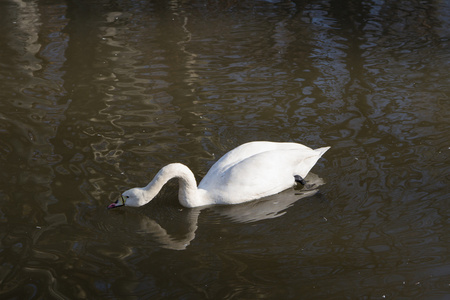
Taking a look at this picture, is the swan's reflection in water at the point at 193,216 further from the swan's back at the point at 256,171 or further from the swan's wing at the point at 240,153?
the swan's wing at the point at 240,153

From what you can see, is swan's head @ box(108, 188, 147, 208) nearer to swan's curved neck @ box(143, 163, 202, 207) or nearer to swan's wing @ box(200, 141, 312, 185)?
swan's curved neck @ box(143, 163, 202, 207)

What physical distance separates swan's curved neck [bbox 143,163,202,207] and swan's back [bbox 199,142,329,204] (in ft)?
0.63

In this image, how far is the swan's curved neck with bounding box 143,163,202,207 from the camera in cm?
612

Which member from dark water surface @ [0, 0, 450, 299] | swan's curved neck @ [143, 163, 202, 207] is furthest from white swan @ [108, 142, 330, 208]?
dark water surface @ [0, 0, 450, 299]

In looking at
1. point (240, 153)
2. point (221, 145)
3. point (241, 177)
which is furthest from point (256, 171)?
point (221, 145)

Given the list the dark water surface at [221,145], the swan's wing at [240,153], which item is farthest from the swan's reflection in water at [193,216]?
the swan's wing at [240,153]

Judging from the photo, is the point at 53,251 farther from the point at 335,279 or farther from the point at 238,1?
the point at 238,1

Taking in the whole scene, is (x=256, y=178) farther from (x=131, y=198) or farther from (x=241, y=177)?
(x=131, y=198)

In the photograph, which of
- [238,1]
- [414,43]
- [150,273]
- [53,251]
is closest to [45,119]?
[53,251]

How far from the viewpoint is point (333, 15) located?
44.7 feet

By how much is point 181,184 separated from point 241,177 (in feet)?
2.02

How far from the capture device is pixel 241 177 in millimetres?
6418

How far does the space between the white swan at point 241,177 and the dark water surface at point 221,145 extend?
128 millimetres

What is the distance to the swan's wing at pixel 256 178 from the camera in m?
6.38
